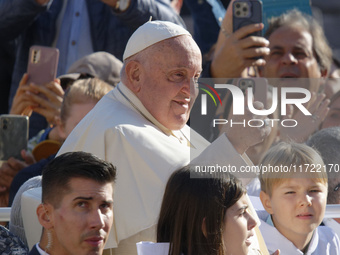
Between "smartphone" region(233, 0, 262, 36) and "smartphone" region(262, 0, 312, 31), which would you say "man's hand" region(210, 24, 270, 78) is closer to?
"smartphone" region(233, 0, 262, 36)

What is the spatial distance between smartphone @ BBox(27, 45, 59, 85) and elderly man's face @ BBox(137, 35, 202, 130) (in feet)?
5.24

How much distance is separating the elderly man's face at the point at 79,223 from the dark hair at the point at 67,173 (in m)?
0.03

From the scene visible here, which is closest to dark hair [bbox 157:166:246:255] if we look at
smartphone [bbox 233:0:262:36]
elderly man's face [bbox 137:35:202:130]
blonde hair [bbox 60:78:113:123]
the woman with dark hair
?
the woman with dark hair

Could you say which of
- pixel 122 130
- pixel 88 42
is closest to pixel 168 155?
pixel 122 130

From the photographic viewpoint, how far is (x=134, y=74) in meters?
4.22

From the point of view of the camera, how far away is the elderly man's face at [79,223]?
334 centimetres

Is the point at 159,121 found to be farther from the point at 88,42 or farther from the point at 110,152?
the point at 88,42

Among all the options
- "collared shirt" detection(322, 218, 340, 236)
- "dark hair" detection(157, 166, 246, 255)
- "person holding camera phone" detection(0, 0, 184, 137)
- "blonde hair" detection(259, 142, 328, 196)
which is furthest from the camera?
"person holding camera phone" detection(0, 0, 184, 137)

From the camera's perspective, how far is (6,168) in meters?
5.20

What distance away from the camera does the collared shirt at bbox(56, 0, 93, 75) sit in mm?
6105

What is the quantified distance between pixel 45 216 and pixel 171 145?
2.88 feet

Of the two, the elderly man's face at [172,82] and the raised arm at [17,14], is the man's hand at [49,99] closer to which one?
the raised arm at [17,14]

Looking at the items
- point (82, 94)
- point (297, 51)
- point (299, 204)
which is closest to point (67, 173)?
point (299, 204)

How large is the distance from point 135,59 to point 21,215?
1.02 metres
